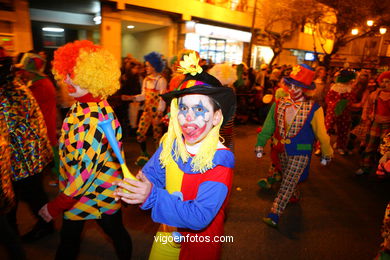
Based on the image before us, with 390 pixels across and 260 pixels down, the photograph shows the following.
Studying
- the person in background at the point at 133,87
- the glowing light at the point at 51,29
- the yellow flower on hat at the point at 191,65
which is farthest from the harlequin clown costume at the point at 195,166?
the glowing light at the point at 51,29

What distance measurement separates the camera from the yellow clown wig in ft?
7.10

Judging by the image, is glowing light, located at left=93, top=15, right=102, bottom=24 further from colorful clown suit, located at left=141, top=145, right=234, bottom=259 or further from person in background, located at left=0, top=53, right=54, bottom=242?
colorful clown suit, located at left=141, top=145, right=234, bottom=259

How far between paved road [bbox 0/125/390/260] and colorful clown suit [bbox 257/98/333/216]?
1.59 feet

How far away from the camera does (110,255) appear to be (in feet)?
10.0

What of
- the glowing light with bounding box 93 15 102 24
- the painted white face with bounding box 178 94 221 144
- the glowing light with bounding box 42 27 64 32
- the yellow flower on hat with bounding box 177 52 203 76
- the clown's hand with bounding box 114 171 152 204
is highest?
the glowing light with bounding box 93 15 102 24

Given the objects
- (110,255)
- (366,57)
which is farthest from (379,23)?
(110,255)

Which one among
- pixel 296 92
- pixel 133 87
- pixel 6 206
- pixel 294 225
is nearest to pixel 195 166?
pixel 6 206

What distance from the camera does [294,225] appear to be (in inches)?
155

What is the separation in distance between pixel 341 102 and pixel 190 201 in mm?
6601

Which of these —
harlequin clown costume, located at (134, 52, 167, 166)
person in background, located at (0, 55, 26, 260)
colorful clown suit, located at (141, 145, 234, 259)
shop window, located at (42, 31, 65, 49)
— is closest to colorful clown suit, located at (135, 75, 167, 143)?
harlequin clown costume, located at (134, 52, 167, 166)

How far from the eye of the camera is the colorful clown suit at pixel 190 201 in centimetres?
144

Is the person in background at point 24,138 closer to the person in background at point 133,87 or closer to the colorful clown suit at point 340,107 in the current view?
the person in background at point 133,87

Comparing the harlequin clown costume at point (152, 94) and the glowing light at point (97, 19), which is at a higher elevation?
the glowing light at point (97, 19)

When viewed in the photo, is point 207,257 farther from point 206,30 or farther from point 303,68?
point 206,30
